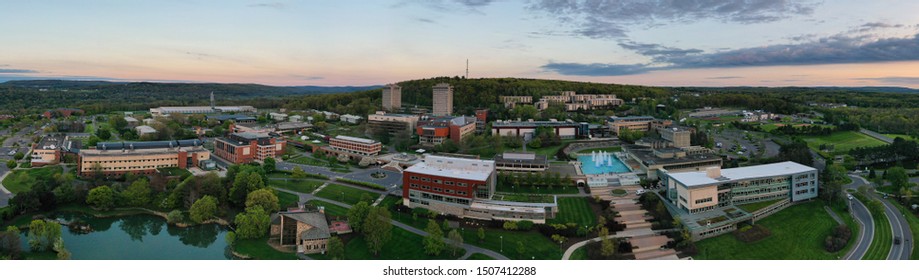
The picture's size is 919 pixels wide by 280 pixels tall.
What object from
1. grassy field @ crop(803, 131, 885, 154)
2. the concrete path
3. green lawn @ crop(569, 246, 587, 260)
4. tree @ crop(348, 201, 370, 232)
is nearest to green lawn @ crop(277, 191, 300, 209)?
tree @ crop(348, 201, 370, 232)

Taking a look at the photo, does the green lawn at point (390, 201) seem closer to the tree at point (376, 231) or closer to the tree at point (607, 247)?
the tree at point (376, 231)

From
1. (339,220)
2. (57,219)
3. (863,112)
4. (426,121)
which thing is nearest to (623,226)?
(339,220)

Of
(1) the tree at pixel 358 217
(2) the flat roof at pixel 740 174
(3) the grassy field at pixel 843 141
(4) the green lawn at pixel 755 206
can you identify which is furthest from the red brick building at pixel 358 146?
(3) the grassy field at pixel 843 141

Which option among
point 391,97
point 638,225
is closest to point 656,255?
point 638,225

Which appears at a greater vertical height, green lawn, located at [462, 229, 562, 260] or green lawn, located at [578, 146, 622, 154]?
green lawn, located at [578, 146, 622, 154]

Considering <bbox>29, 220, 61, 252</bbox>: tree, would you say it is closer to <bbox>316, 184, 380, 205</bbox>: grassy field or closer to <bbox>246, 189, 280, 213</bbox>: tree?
<bbox>246, 189, 280, 213</bbox>: tree
